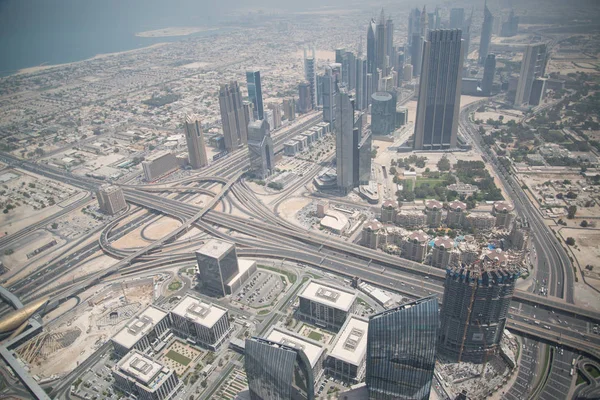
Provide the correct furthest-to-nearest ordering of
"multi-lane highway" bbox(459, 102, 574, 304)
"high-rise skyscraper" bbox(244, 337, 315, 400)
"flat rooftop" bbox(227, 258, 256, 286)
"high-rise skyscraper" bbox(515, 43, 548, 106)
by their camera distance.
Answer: "high-rise skyscraper" bbox(515, 43, 548, 106)
"flat rooftop" bbox(227, 258, 256, 286)
"multi-lane highway" bbox(459, 102, 574, 304)
"high-rise skyscraper" bbox(244, 337, 315, 400)

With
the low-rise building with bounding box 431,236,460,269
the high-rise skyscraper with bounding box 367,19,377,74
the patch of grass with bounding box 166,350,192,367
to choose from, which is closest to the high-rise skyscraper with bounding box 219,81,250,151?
the high-rise skyscraper with bounding box 367,19,377,74

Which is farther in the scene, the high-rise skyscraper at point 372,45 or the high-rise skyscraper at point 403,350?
the high-rise skyscraper at point 372,45

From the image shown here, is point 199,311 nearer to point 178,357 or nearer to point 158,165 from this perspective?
point 178,357

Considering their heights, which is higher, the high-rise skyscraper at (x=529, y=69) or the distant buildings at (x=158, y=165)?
the high-rise skyscraper at (x=529, y=69)

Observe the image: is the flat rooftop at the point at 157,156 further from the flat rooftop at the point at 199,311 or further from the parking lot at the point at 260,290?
the flat rooftop at the point at 199,311

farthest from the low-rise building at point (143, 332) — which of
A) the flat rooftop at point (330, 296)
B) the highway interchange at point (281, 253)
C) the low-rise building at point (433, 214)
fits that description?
the low-rise building at point (433, 214)

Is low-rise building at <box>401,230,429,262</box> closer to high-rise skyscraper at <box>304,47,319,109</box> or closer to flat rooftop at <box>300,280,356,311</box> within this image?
flat rooftop at <box>300,280,356,311</box>
